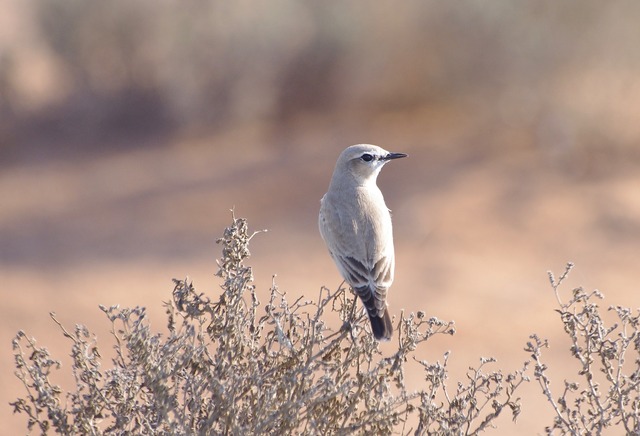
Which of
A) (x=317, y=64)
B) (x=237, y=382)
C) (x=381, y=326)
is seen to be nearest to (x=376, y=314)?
(x=381, y=326)

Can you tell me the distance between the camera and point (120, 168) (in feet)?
54.7

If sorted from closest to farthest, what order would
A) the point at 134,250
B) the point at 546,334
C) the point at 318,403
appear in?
the point at 318,403 → the point at 546,334 → the point at 134,250

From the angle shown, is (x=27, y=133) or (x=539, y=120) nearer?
(x=539, y=120)

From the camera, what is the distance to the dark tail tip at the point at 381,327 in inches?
179

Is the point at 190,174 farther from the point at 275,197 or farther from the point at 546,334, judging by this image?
the point at 546,334

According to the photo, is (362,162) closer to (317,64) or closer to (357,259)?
(357,259)

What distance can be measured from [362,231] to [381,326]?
0.96m

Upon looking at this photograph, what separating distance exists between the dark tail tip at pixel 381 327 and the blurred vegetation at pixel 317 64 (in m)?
11.6

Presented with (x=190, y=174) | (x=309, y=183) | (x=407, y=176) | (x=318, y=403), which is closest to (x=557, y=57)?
(x=407, y=176)

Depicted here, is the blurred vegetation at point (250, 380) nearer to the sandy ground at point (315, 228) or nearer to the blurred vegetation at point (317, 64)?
the sandy ground at point (315, 228)

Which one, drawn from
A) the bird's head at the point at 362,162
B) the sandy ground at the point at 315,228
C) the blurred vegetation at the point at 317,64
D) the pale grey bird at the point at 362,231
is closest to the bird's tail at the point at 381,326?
the pale grey bird at the point at 362,231

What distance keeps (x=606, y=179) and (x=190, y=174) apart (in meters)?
6.93

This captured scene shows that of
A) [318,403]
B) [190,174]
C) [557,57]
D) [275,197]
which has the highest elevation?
[557,57]

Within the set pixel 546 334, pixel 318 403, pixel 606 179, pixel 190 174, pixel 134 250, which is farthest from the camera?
pixel 190 174
